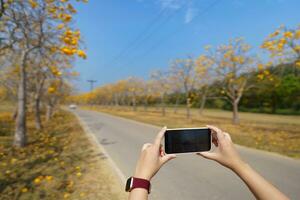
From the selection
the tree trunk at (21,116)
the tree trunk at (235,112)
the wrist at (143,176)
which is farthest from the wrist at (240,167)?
the tree trunk at (235,112)

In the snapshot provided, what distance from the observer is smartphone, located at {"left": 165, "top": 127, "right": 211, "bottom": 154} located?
183cm

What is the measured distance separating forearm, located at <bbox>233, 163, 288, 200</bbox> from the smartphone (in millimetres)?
363

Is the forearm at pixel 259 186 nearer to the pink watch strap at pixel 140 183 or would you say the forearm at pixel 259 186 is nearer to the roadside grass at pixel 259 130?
the pink watch strap at pixel 140 183

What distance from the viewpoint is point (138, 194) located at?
1427 mm

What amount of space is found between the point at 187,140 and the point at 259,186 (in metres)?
0.63

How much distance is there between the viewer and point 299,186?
4.88 meters

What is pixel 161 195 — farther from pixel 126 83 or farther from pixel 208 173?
pixel 126 83

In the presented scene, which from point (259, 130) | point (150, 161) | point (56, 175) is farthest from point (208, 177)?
point (259, 130)

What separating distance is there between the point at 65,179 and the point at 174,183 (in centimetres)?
255

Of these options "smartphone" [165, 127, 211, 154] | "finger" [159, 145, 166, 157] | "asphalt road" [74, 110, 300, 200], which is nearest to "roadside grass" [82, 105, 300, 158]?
"asphalt road" [74, 110, 300, 200]

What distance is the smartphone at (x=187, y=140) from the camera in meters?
1.83

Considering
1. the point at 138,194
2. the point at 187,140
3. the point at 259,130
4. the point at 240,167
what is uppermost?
the point at 187,140

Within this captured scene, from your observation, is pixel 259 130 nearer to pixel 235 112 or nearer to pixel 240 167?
pixel 235 112

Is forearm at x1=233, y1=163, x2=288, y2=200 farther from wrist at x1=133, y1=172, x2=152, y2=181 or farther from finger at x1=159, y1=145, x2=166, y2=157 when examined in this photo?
wrist at x1=133, y1=172, x2=152, y2=181
